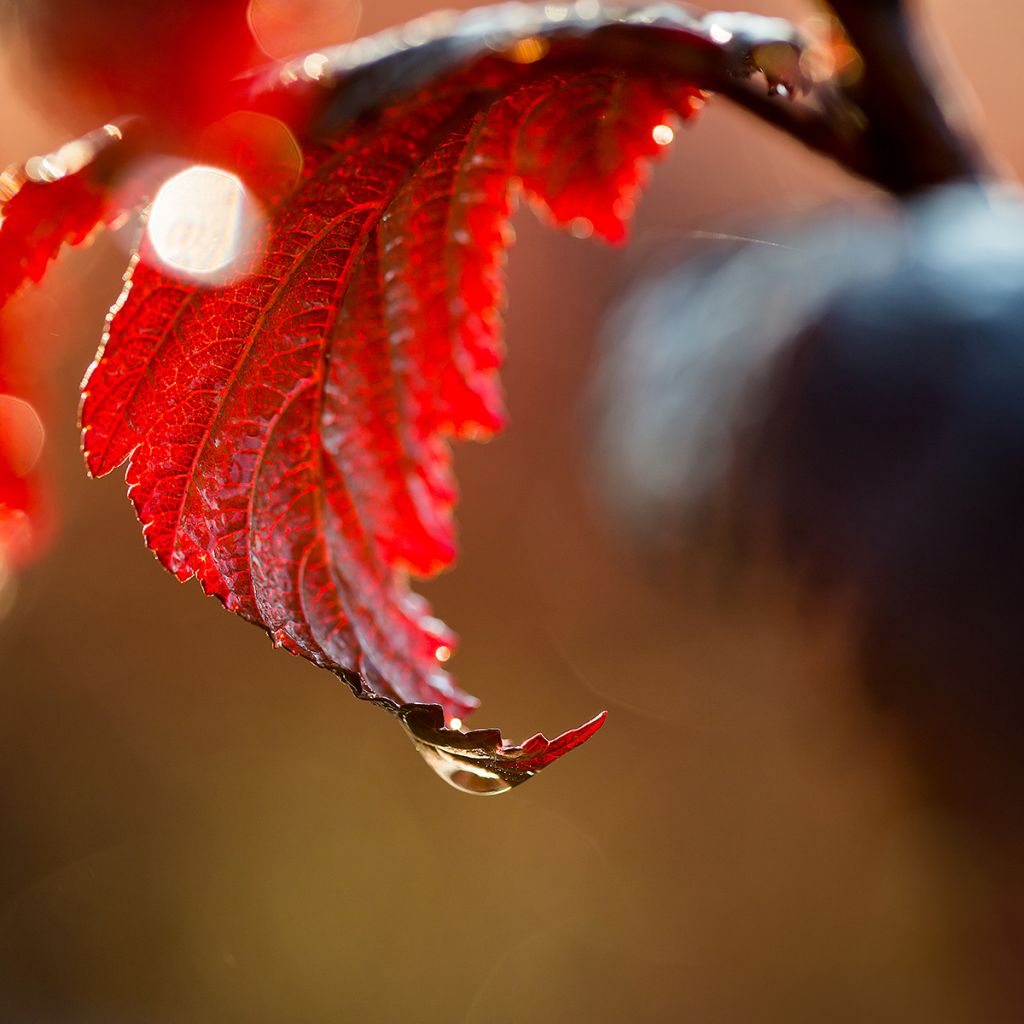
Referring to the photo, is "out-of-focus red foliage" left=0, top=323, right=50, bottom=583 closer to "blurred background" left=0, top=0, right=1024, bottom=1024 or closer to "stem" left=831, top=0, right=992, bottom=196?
"stem" left=831, top=0, right=992, bottom=196

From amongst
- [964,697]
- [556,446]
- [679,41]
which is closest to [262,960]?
[556,446]

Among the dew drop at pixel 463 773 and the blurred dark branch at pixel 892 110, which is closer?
the dew drop at pixel 463 773

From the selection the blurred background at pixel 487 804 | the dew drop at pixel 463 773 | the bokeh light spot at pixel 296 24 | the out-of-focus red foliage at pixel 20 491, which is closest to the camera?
the dew drop at pixel 463 773

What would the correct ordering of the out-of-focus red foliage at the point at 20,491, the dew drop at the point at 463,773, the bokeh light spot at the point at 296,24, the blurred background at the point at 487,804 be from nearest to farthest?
1. the dew drop at the point at 463,773
2. the out-of-focus red foliage at the point at 20,491
3. the bokeh light spot at the point at 296,24
4. the blurred background at the point at 487,804

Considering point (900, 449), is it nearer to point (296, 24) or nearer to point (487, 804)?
point (296, 24)

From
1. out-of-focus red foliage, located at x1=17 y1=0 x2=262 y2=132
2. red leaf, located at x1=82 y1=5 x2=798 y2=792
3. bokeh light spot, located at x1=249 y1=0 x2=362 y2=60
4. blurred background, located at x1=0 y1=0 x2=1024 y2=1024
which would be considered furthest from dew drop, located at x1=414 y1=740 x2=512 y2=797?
blurred background, located at x1=0 y1=0 x2=1024 y2=1024

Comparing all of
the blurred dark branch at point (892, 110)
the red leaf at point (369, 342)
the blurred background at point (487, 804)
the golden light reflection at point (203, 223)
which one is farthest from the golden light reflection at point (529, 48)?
the blurred background at point (487, 804)

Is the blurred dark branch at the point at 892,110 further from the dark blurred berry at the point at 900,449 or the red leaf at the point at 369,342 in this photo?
the red leaf at the point at 369,342
